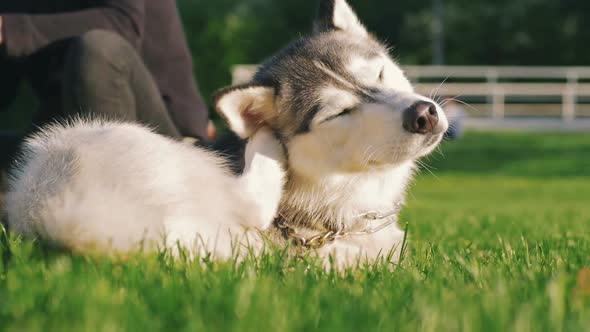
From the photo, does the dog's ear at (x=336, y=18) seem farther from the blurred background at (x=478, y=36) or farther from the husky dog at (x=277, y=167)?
the blurred background at (x=478, y=36)

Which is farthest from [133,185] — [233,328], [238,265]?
[233,328]

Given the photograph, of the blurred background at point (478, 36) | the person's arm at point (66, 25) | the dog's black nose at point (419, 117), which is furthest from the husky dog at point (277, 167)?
the blurred background at point (478, 36)

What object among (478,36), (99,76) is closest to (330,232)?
(99,76)

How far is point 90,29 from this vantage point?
15.9 ft

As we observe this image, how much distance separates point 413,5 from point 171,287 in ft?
136

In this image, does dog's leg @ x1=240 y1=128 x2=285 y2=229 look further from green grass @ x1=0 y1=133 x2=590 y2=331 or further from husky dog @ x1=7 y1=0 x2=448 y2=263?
green grass @ x1=0 y1=133 x2=590 y2=331

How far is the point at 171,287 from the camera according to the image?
91.2 inches

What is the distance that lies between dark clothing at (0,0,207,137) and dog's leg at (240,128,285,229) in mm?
1849

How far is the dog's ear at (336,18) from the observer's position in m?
4.12

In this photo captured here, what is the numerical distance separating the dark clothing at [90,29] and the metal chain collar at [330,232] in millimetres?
2140

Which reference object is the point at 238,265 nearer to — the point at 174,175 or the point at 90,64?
the point at 174,175

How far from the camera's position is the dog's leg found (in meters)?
3.24

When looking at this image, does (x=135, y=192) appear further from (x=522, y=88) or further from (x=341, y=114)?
(x=522, y=88)

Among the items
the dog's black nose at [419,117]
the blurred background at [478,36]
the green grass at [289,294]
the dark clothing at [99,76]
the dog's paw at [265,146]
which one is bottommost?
the green grass at [289,294]
